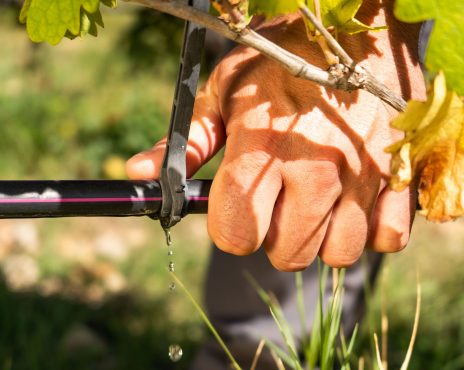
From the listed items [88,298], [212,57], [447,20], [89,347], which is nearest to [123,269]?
[88,298]

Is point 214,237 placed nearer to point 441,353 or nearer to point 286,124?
point 286,124

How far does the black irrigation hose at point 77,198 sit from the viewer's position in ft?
3.07

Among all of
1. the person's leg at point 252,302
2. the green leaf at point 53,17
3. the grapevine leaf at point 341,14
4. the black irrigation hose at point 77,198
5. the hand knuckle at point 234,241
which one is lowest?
the person's leg at point 252,302

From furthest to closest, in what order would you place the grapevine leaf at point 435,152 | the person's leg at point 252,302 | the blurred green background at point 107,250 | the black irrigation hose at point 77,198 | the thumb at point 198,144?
the blurred green background at point 107,250
the person's leg at point 252,302
the thumb at point 198,144
the black irrigation hose at point 77,198
the grapevine leaf at point 435,152

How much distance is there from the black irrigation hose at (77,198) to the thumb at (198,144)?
79 millimetres

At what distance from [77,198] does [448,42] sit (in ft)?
1.55

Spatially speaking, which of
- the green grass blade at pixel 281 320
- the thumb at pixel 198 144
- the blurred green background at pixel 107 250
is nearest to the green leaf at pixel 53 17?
the thumb at pixel 198 144

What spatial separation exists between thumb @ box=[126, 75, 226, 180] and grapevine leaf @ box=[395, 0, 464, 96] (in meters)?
0.39

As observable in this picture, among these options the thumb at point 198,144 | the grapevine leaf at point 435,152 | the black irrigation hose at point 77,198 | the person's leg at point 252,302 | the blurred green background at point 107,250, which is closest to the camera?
the grapevine leaf at point 435,152

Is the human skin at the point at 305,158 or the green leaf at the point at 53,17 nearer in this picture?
the green leaf at the point at 53,17

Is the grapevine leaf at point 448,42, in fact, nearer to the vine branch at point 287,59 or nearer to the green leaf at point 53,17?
the vine branch at point 287,59

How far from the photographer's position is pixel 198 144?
3.73 feet

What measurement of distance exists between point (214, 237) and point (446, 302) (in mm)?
1982

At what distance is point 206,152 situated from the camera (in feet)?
3.78
